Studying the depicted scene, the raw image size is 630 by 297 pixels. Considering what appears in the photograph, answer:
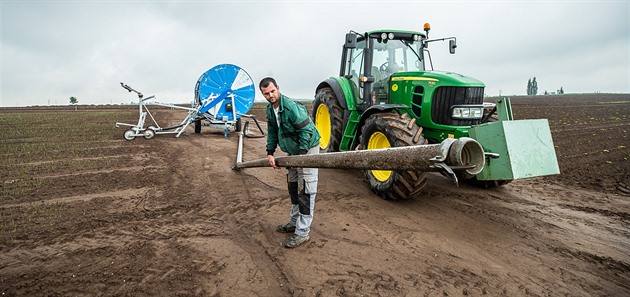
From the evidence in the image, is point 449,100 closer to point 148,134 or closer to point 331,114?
point 331,114

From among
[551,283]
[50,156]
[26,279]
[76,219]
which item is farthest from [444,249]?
[50,156]

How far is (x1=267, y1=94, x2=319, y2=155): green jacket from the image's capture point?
12.5 ft

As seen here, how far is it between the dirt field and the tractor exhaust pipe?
1.10 meters

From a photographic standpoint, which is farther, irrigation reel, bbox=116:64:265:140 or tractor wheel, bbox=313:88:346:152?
irrigation reel, bbox=116:64:265:140

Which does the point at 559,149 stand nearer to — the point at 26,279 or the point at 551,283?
the point at 551,283

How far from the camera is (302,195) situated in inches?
154

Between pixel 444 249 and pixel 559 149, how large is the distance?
26.2 feet

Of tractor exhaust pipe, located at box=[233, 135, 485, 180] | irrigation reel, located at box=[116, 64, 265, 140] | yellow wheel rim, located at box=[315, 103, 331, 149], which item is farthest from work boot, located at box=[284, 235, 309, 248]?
irrigation reel, located at box=[116, 64, 265, 140]

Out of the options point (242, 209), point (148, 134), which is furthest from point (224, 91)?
point (242, 209)

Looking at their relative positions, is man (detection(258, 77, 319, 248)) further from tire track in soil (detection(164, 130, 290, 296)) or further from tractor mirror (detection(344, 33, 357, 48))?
tractor mirror (detection(344, 33, 357, 48))

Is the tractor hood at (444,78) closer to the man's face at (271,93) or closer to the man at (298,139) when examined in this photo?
the man at (298,139)

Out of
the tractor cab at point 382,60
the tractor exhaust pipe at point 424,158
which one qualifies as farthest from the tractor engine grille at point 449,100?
the tractor exhaust pipe at point 424,158

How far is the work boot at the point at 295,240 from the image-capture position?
12.3ft

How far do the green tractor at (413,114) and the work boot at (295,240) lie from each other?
5.59ft
